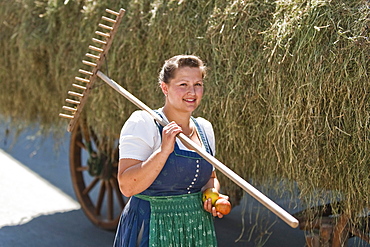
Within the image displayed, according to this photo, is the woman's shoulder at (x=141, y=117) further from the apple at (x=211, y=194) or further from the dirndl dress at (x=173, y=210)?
the apple at (x=211, y=194)

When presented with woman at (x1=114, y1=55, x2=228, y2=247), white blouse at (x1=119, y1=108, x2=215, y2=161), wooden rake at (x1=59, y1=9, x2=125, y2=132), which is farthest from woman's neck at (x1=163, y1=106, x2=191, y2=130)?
wooden rake at (x1=59, y1=9, x2=125, y2=132)

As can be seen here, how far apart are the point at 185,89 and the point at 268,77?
544 millimetres

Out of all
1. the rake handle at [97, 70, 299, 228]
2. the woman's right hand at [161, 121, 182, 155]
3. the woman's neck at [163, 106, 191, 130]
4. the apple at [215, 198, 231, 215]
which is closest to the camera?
the rake handle at [97, 70, 299, 228]

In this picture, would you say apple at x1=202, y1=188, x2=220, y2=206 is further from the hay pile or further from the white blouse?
the hay pile

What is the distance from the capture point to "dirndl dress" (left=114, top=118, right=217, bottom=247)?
2273 mm

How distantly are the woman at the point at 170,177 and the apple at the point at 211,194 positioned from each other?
27 mm

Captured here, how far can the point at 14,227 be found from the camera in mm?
4543

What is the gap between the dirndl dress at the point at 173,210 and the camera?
227cm

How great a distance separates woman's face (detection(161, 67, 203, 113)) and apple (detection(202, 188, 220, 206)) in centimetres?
36

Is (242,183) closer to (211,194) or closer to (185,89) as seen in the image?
(211,194)

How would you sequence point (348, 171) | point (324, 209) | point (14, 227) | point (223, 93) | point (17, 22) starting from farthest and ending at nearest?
point (14, 227) → point (17, 22) → point (223, 93) → point (324, 209) → point (348, 171)

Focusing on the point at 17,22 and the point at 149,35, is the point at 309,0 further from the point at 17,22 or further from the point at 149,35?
the point at 17,22

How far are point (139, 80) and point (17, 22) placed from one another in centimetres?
128

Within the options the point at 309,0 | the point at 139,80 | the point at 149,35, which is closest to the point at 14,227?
the point at 139,80
